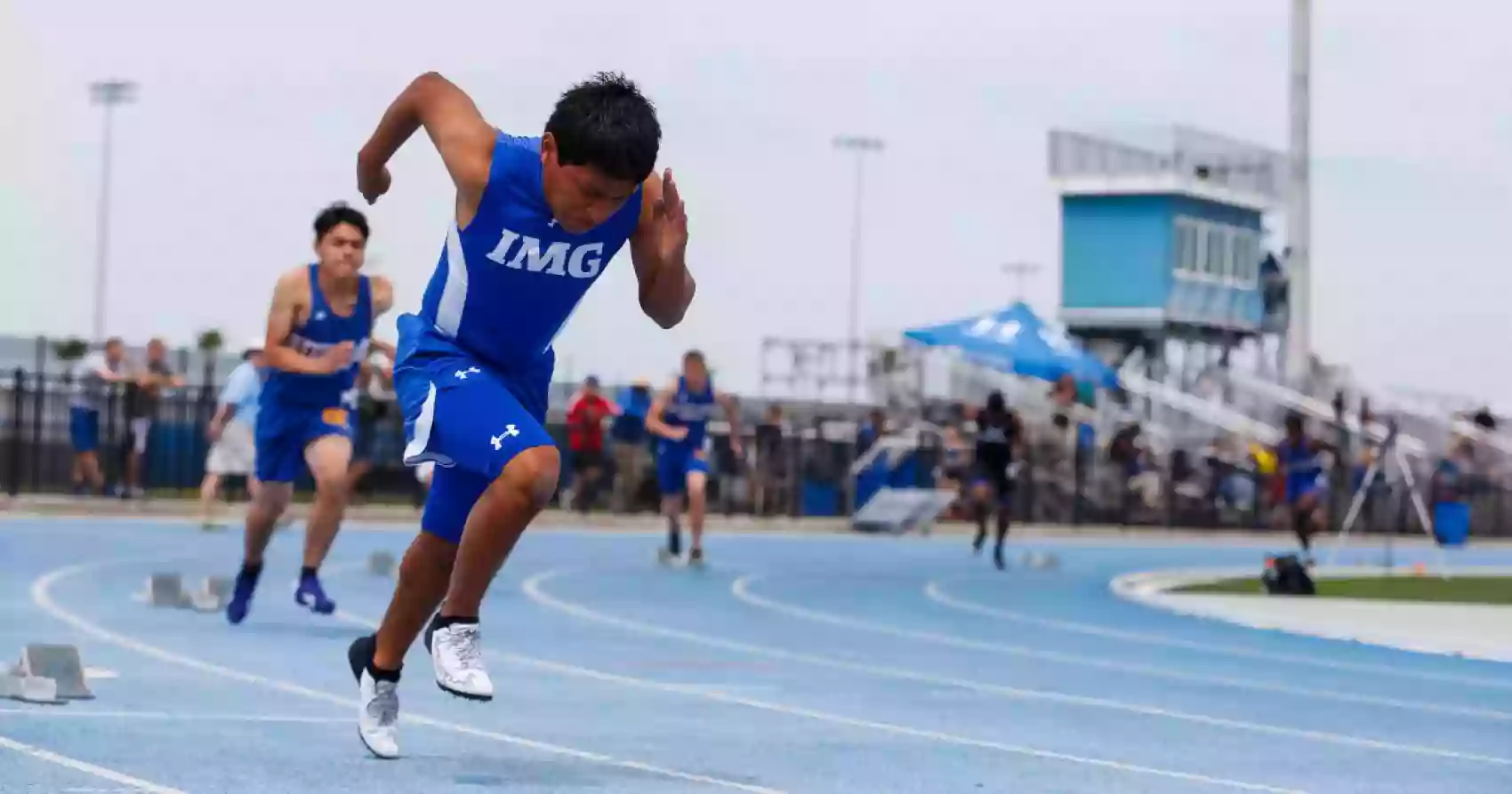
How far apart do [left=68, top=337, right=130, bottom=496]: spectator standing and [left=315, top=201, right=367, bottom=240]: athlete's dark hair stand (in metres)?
17.5

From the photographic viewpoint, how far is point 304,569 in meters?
13.9

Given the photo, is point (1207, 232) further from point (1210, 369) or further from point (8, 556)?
point (8, 556)

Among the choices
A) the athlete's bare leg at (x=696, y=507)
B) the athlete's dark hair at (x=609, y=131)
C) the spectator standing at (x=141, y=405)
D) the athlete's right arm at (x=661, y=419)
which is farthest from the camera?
the spectator standing at (x=141, y=405)

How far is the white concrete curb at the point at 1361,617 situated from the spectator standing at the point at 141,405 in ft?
38.8

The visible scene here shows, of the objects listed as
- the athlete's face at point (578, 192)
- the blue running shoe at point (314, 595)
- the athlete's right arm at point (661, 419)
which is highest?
the athlete's face at point (578, 192)

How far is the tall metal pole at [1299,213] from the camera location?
1729 inches

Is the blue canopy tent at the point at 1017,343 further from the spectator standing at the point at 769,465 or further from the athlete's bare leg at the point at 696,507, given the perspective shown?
the athlete's bare leg at the point at 696,507

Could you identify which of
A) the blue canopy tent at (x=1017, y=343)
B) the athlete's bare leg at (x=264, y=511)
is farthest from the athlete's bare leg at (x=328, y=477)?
the blue canopy tent at (x=1017, y=343)

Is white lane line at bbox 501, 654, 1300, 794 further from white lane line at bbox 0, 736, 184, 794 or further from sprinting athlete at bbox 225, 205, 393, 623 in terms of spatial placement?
white lane line at bbox 0, 736, 184, 794

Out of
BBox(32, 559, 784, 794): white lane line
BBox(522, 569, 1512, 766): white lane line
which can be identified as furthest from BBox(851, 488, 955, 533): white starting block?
BBox(32, 559, 784, 794): white lane line

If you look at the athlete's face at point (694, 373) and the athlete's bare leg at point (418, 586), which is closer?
the athlete's bare leg at point (418, 586)

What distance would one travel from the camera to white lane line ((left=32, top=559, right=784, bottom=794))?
776 centimetres

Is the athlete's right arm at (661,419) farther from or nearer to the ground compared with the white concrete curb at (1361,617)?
farther from the ground

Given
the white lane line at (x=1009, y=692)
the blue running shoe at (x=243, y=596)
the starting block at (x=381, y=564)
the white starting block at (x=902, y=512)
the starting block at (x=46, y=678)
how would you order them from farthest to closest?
1. the white starting block at (x=902, y=512)
2. the starting block at (x=381, y=564)
3. the blue running shoe at (x=243, y=596)
4. the white lane line at (x=1009, y=692)
5. the starting block at (x=46, y=678)
